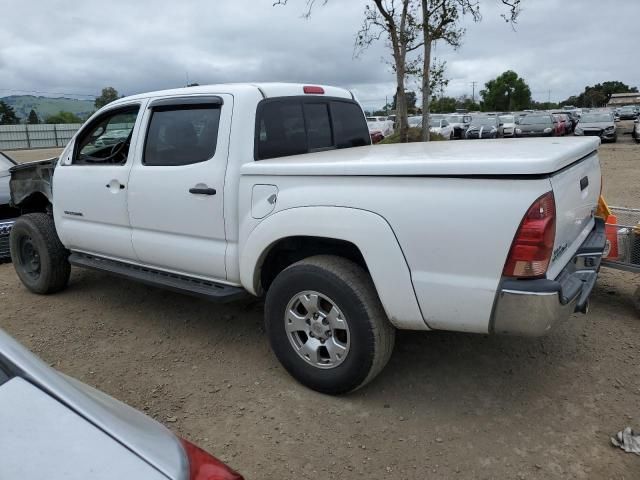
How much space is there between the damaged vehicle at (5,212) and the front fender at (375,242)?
192 inches

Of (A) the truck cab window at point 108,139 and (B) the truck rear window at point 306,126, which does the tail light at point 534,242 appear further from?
(A) the truck cab window at point 108,139

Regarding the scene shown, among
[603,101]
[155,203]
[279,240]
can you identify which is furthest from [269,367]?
[603,101]

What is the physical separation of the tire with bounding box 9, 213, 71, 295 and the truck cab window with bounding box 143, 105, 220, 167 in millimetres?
1763

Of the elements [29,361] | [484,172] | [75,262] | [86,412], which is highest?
[484,172]

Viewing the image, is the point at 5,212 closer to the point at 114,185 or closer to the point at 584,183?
the point at 114,185

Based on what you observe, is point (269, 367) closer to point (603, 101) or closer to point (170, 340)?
point (170, 340)

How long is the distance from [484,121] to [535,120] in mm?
2515

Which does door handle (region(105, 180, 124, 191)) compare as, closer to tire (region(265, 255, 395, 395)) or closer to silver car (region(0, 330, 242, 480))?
tire (region(265, 255, 395, 395))

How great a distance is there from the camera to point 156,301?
5.07 metres

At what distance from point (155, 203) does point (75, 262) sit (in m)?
1.38

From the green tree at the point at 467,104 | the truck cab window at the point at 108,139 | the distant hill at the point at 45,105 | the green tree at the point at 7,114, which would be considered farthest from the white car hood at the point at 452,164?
the green tree at the point at 467,104

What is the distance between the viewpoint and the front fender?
2791mm

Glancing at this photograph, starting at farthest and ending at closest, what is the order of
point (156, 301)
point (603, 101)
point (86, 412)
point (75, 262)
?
point (603, 101)
point (156, 301)
point (75, 262)
point (86, 412)

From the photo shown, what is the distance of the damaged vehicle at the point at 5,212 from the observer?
6.52 meters
